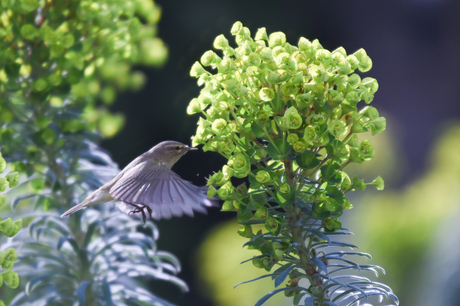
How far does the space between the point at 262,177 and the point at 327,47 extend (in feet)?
8.09

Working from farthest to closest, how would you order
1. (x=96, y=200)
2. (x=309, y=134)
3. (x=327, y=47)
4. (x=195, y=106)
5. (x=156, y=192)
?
1. (x=327, y=47)
2. (x=96, y=200)
3. (x=156, y=192)
4. (x=195, y=106)
5. (x=309, y=134)

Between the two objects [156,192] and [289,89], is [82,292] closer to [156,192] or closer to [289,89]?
[156,192]

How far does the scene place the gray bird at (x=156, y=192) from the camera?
3.48ft

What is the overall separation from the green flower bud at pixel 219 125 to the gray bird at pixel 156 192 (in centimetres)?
32

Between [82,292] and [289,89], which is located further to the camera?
[82,292]

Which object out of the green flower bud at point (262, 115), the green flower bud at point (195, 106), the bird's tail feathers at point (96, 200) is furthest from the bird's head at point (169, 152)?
the green flower bud at point (262, 115)

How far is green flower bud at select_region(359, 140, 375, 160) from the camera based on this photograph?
31.6 inches

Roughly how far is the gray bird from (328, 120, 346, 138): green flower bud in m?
0.43

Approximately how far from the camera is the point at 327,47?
120 inches

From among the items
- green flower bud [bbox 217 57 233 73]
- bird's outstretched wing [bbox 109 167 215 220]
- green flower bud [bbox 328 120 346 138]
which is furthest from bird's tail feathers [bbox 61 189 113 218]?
green flower bud [bbox 328 120 346 138]

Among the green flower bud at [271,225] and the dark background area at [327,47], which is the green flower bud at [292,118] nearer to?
the green flower bud at [271,225]

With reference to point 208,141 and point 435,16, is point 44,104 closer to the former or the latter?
point 208,141

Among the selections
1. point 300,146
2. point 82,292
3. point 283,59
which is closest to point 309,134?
point 300,146

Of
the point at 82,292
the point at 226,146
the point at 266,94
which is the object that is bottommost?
the point at 82,292
